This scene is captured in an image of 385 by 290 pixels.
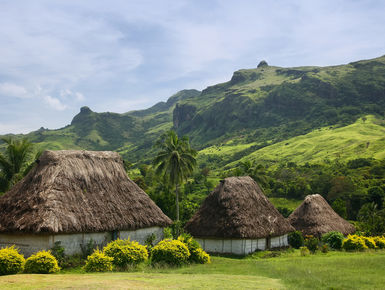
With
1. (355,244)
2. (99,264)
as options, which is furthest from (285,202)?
(99,264)

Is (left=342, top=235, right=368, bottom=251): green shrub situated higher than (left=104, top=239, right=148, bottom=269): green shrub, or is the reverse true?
(left=104, top=239, right=148, bottom=269): green shrub

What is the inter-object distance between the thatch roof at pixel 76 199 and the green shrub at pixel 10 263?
3.61 m

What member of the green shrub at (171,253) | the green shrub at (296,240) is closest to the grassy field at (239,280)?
the green shrub at (171,253)

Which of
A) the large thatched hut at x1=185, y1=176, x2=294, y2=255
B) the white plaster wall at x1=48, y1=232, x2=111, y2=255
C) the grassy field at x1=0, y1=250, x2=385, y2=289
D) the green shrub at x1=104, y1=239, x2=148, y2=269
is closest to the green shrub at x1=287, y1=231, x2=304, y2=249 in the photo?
the large thatched hut at x1=185, y1=176, x2=294, y2=255

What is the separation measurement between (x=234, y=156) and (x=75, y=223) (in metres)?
147

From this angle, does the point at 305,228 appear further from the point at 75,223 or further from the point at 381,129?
the point at 381,129

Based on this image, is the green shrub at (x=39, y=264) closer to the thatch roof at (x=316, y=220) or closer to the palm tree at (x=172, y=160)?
the palm tree at (x=172, y=160)

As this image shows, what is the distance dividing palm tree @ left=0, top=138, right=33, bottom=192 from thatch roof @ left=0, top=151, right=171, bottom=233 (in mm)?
9356

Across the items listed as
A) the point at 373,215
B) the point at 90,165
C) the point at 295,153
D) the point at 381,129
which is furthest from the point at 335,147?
the point at 90,165

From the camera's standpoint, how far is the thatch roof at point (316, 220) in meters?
39.7

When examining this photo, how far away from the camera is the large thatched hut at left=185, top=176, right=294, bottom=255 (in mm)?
30386

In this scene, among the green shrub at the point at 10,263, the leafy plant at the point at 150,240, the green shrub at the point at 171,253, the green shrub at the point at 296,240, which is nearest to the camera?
the green shrub at the point at 10,263

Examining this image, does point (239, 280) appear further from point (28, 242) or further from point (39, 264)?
point (28, 242)

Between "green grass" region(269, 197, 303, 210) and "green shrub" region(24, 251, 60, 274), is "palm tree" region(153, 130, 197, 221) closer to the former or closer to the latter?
"green shrub" region(24, 251, 60, 274)
